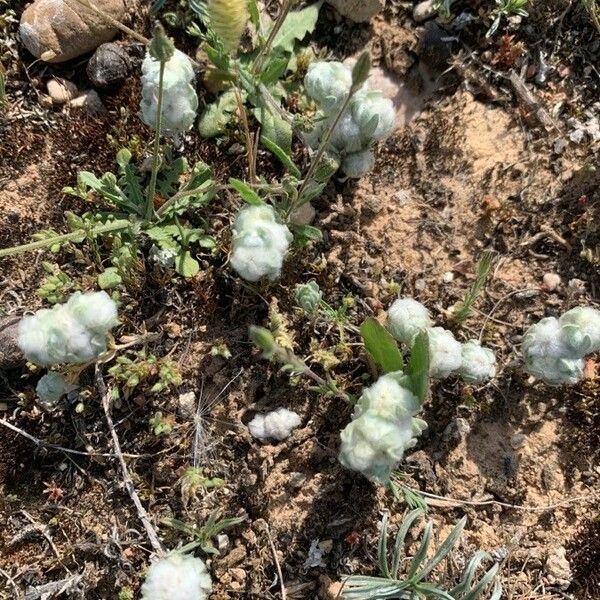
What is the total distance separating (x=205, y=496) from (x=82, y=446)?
0.63 metres

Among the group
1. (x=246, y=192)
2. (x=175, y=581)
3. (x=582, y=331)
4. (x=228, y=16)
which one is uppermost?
(x=228, y=16)

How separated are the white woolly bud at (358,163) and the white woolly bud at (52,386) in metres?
1.60

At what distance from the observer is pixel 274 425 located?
3193 mm

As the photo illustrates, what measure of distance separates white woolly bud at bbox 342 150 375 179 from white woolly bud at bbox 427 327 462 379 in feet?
2.65

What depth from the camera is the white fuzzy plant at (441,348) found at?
2994mm

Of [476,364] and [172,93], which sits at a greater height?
[172,93]

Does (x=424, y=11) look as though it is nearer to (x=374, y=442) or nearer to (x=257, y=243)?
(x=257, y=243)

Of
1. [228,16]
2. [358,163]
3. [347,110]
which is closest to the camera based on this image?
[228,16]

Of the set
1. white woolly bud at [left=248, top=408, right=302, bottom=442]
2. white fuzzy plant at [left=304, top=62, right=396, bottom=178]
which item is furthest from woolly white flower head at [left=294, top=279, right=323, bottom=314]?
white fuzzy plant at [left=304, top=62, right=396, bottom=178]

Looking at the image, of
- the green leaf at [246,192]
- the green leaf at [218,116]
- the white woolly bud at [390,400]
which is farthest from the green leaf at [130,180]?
the white woolly bud at [390,400]

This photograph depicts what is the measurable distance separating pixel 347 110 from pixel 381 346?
1061mm

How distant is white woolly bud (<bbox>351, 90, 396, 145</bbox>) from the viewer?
3062mm

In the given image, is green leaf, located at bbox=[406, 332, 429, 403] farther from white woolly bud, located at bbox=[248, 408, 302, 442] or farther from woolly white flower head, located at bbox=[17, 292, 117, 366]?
woolly white flower head, located at bbox=[17, 292, 117, 366]

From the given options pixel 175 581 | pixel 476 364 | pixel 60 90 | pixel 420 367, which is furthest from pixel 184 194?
pixel 175 581
